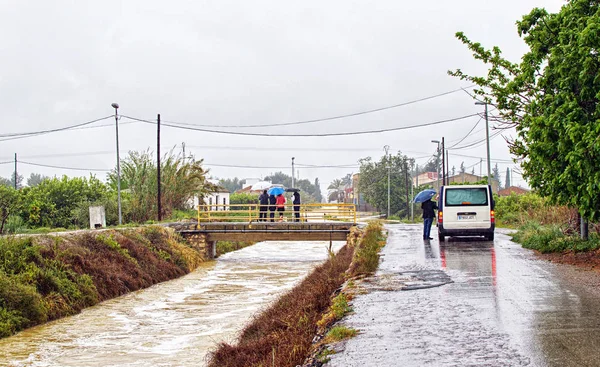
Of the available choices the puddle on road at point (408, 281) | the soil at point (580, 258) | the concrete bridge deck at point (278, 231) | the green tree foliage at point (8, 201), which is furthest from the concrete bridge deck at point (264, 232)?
the puddle on road at point (408, 281)

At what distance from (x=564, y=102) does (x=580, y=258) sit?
12.0 ft

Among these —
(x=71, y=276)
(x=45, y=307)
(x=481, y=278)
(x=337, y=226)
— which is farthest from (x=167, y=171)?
(x=481, y=278)

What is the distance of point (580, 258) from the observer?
1538cm

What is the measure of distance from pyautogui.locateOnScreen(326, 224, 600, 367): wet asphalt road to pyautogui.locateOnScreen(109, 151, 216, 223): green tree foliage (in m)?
29.6

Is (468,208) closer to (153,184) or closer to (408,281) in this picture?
(408,281)

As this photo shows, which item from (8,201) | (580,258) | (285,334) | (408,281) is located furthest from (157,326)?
(8,201)

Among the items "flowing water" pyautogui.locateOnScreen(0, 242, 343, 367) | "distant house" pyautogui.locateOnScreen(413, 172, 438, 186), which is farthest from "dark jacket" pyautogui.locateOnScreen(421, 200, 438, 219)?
"distant house" pyautogui.locateOnScreen(413, 172, 438, 186)

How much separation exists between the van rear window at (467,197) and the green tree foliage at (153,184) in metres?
24.8

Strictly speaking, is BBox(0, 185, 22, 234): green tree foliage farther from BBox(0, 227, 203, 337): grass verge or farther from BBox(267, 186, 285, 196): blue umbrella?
BBox(267, 186, 285, 196): blue umbrella

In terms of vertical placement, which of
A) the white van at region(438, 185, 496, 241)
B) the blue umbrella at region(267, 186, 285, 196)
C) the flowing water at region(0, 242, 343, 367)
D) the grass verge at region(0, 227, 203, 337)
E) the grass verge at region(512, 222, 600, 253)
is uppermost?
the blue umbrella at region(267, 186, 285, 196)

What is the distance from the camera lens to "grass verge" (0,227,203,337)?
17.3m

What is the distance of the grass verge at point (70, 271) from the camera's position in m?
17.3

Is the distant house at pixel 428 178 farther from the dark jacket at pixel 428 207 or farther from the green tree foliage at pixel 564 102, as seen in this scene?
the green tree foliage at pixel 564 102

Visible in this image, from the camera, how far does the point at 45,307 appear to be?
18031 mm
